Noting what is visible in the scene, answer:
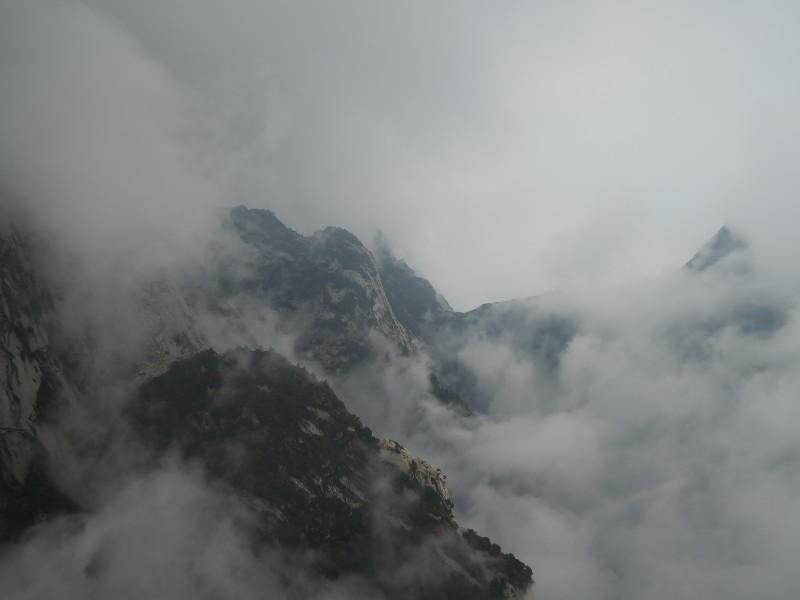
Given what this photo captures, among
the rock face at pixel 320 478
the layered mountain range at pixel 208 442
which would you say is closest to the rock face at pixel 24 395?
the layered mountain range at pixel 208 442

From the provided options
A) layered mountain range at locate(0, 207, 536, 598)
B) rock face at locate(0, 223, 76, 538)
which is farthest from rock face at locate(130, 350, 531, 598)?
rock face at locate(0, 223, 76, 538)

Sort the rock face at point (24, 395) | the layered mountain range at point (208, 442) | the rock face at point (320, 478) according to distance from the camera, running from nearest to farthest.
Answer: the rock face at point (24, 395), the layered mountain range at point (208, 442), the rock face at point (320, 478)

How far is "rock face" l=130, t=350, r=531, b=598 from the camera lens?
12838cm

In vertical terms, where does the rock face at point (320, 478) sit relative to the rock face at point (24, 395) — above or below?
above

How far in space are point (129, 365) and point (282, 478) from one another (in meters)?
51.7

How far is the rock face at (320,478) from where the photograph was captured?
421 ft

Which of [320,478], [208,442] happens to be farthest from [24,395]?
[320,478]

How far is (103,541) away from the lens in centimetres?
10469

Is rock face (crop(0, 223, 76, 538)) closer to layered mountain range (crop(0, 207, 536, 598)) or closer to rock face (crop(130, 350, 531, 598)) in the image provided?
layered mountain range (crop(0, 207, 536, 598))

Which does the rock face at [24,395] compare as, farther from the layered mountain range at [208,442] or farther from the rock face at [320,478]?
the rock face at [320,478]

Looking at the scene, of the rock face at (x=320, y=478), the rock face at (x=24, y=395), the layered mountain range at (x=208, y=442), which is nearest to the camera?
the rock face at (x=24, y=395)

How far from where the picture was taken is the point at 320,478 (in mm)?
137125

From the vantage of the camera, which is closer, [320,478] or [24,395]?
[24,395]

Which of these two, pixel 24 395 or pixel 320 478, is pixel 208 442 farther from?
A: pixel 24 395
